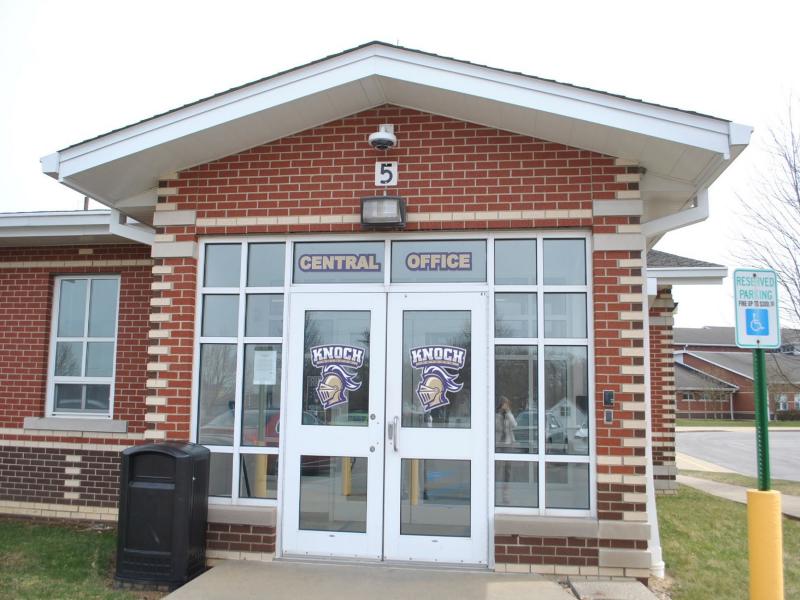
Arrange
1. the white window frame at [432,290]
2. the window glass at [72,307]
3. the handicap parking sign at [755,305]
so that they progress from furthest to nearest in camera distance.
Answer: the window glass at [72,307] < the white window frame at [432,290] < the handicap parking sign at [755,305]

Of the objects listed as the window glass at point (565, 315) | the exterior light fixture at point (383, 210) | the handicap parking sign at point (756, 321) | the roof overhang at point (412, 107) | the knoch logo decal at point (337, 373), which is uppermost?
the roof overhang at point (412, 107)

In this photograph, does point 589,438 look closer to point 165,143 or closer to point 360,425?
point 360,425

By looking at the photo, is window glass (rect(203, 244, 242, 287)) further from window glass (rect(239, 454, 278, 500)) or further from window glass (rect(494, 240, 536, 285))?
window glass (rect(494, 240, 536, 285))

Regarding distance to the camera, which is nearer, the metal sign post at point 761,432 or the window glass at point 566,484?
the metal sign post at point 761,432

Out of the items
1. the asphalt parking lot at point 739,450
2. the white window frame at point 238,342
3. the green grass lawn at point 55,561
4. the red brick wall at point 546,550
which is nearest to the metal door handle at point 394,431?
the white window frame at point 238,342

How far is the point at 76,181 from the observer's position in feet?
21.8

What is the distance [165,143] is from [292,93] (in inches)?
50.8


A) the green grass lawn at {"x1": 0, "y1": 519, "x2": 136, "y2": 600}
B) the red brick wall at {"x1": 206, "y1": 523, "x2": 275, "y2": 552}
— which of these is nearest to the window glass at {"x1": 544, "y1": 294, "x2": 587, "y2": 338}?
the red brick wall at {"x1": 206, "y1": 523, "x2": 275, "y2": 552}

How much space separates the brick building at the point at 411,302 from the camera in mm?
6098

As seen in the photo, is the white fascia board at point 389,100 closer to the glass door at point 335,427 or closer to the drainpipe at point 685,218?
the drainpipe at point 685,218

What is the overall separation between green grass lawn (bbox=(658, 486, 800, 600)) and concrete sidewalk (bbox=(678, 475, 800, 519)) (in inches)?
25.8

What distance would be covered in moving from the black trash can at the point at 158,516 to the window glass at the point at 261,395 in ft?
2.24

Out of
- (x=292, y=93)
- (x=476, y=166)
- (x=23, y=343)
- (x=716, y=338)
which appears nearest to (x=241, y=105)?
(x=292, y=93)

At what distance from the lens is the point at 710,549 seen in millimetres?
7824
